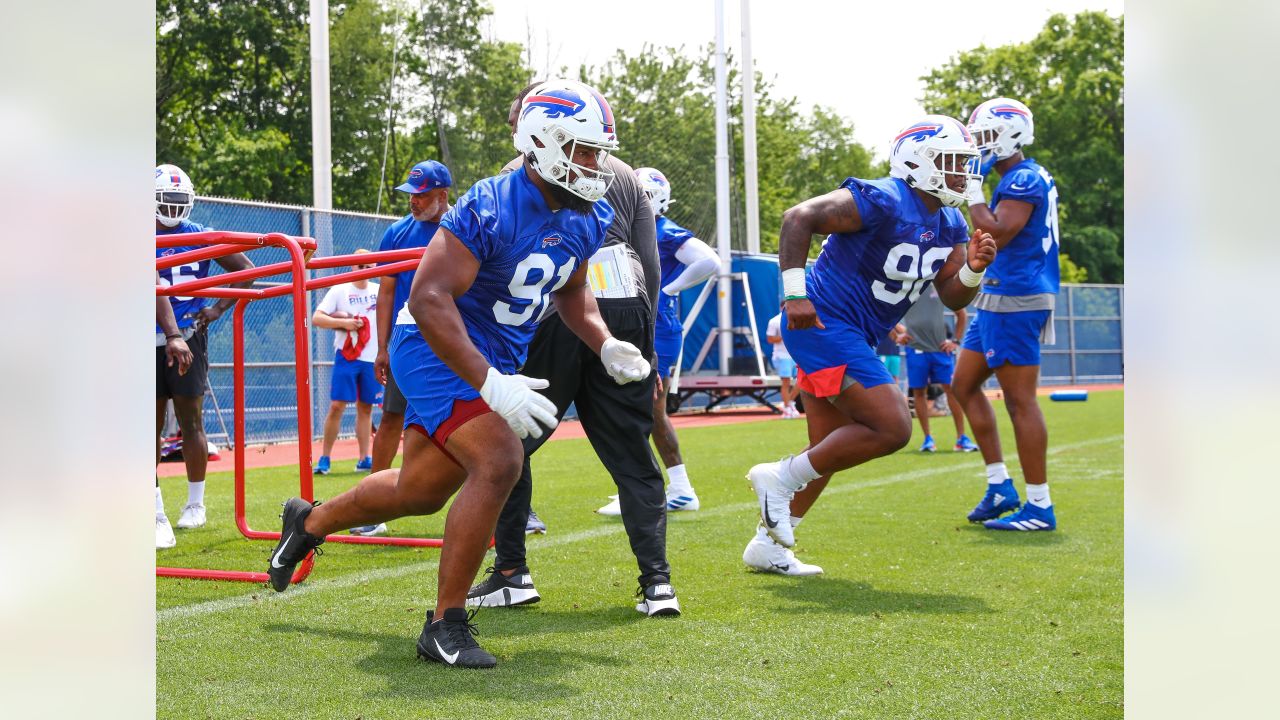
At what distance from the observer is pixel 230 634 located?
4.29m

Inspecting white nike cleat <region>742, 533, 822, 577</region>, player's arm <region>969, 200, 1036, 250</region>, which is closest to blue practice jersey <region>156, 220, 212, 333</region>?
white nike cleat <region>742, 533, 822, 577</region>

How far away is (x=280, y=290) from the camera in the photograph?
5773 millimetres

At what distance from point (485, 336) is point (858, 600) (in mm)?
1976

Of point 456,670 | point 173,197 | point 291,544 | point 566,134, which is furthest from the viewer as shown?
point 173,197

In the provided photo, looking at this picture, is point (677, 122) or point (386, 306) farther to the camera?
point (677, 122)

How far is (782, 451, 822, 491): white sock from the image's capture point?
5.43 m

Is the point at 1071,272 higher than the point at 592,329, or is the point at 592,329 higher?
the point at 1071,272

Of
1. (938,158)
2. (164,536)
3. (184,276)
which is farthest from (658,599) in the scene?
(184,276)

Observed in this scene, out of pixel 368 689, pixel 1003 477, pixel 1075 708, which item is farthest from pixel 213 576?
pixel 1003 477

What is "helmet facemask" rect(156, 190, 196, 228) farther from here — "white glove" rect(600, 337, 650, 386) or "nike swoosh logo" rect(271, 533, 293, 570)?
"white glove" rect(600, 337, 650, 386)

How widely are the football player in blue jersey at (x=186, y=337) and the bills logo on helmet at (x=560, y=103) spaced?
10.1ft

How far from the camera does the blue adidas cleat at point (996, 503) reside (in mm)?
7363

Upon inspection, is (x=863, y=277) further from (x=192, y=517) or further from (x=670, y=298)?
(x=192, y=517)
